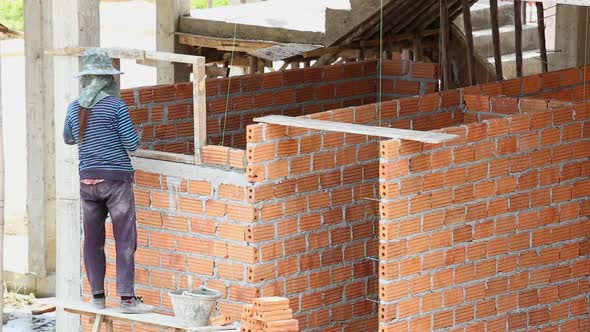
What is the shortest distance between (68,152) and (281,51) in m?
5.17

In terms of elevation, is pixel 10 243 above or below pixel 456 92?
below

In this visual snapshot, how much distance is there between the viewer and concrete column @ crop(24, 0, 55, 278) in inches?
498

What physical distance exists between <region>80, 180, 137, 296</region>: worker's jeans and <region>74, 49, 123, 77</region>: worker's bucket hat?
2.12 feet

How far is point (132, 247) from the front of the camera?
8.77 m

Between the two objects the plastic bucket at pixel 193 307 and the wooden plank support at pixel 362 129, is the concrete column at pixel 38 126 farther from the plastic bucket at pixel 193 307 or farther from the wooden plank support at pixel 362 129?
the plastic bucket at pixel 193 307

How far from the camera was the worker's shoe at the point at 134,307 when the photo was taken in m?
8.83

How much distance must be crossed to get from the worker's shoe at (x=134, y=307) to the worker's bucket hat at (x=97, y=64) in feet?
4.52

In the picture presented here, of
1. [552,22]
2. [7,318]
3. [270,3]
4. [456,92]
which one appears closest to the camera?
[456,92]

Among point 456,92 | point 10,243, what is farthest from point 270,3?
point 456,92

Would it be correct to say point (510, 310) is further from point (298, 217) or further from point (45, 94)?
point (45, 94)

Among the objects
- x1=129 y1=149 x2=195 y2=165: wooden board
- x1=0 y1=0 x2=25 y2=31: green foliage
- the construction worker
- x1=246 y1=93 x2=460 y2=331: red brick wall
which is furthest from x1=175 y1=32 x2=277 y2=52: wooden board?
x1=0 y1=0 x2=25 y2=31: green foliage

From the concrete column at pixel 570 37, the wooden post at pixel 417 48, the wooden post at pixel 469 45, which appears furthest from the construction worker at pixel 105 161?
the concrete column at pixel 570 37

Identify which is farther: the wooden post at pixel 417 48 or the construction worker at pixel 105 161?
the wooden post at pixel 417 48

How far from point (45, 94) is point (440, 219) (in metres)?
5.14
